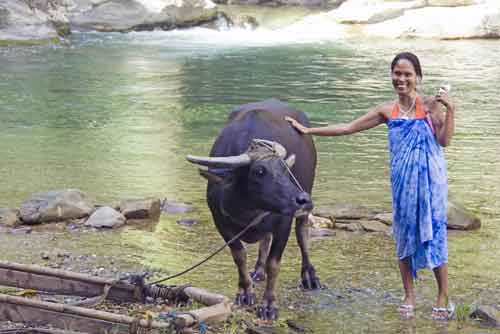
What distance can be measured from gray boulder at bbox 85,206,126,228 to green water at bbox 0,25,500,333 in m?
0.15

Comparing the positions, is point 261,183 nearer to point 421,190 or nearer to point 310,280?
point 421,190

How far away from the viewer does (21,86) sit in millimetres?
18422

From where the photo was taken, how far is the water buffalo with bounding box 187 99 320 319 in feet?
18.1

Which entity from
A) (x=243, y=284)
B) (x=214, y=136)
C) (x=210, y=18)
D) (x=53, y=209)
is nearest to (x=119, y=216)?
(x=53, y=209)

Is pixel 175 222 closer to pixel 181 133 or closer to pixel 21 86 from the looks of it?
pixel 181 133

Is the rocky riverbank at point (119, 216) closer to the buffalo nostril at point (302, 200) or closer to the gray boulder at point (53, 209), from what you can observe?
the gray boulder at point (53, 209)

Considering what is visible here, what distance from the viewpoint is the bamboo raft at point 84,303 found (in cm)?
486

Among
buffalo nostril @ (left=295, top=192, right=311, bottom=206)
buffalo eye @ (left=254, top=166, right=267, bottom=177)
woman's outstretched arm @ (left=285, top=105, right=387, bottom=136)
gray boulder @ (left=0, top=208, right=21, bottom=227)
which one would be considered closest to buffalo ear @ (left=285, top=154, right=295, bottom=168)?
buffalo eye @ (left=254, top=166, right=267, bottom=177)

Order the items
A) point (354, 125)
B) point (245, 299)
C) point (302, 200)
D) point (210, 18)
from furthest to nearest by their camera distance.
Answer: point (210, 18) < point (354, 125) < point (245, 299) < point (302, 200)

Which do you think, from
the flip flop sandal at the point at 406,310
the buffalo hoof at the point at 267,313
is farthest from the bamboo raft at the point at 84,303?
the flip flop sandal at the point at 406,310

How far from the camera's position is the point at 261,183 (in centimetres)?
554

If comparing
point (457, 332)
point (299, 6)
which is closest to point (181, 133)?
point (457, 332)

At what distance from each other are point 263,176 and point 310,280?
1.39 meters

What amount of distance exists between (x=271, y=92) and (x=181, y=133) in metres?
4.76
